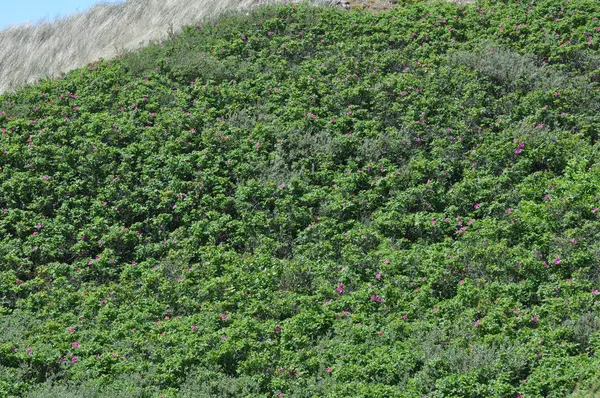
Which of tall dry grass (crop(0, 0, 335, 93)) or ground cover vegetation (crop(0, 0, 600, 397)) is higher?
tall dry grass (crop(0, 0, 335, 93))

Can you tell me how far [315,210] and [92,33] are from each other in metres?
10.1

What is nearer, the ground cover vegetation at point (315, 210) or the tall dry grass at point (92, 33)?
the ground cover vegetation at point (315, 210)

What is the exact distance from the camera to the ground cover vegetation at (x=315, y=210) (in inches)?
377

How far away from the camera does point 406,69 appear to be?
52.0 ft

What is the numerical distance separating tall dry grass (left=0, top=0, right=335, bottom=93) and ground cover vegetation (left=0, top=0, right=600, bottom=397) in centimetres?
161

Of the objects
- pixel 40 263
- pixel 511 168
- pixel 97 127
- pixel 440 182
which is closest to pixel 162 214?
pixel 40 263

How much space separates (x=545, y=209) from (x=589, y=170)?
A: 1308 mm

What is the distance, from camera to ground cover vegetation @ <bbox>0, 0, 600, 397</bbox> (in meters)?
9.58

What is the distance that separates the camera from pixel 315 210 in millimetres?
12859

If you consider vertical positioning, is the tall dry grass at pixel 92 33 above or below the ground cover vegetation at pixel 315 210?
above

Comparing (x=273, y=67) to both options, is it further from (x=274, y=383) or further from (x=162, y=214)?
(x=274, y=383)

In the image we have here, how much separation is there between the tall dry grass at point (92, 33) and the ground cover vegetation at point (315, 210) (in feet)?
5.29

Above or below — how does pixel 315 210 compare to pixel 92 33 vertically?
below

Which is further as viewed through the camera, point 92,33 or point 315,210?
point 92,33
